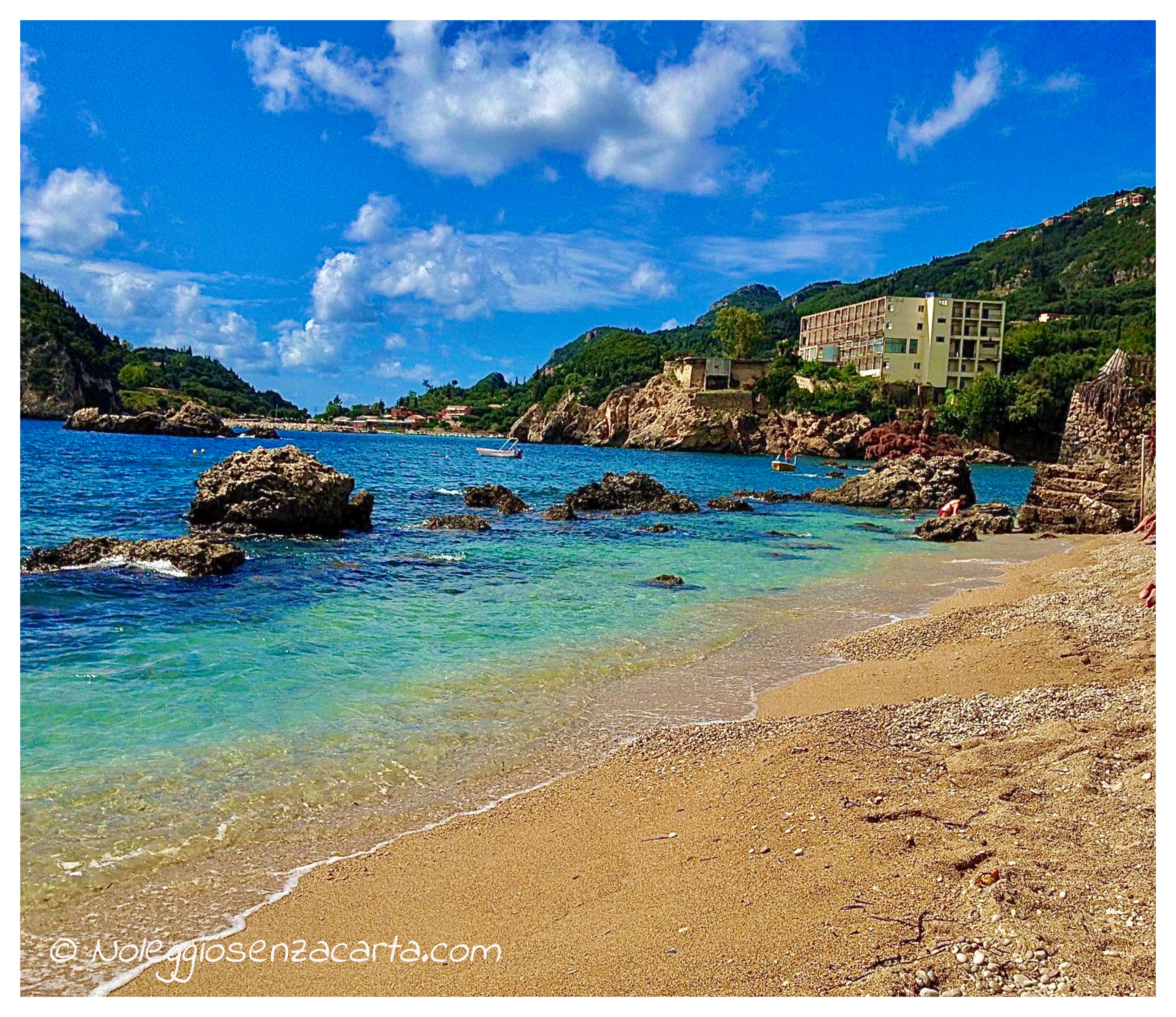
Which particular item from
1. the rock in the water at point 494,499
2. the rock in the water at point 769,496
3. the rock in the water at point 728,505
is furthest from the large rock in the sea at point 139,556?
the rock in the water at point 769,496

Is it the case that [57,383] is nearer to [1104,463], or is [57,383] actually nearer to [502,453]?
[502,453]

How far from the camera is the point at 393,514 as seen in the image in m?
31.9

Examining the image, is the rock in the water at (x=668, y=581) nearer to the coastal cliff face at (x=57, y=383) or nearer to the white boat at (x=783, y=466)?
the white boat at (x=783, y=466)

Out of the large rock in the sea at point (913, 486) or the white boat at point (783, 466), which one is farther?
the white boat at point (783, 466)

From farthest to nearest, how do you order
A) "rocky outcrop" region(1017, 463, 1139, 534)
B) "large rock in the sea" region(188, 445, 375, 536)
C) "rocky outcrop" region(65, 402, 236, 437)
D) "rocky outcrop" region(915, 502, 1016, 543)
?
"rocky outcrop" region(65, 402, 236, 437), "rocky outcrop" region(915, 502, 1016, 543), "rocky outcrop" region(1017, 463, 1139, 534), "large rock in the sea" region(188, 445, 375, 536)

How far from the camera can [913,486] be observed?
42812 millimetres

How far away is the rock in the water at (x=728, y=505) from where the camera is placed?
38.8m

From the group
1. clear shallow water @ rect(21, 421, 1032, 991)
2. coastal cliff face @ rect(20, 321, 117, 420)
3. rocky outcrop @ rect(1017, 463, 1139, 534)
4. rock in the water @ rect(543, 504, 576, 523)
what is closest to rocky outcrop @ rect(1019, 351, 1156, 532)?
rocky outcrop @ rect(1017, 463, 1139, 534)

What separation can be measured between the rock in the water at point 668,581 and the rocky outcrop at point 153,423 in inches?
4263

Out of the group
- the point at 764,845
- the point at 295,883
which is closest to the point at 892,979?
the point at 764,845

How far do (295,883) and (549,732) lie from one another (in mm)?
3665

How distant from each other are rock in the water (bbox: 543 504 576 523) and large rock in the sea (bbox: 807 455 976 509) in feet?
60.6

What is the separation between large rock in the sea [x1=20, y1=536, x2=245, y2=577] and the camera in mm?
16875

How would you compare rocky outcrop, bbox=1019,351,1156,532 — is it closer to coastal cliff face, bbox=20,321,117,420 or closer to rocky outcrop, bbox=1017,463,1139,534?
rocky outcrop, bbox=1017,463,1139,534
